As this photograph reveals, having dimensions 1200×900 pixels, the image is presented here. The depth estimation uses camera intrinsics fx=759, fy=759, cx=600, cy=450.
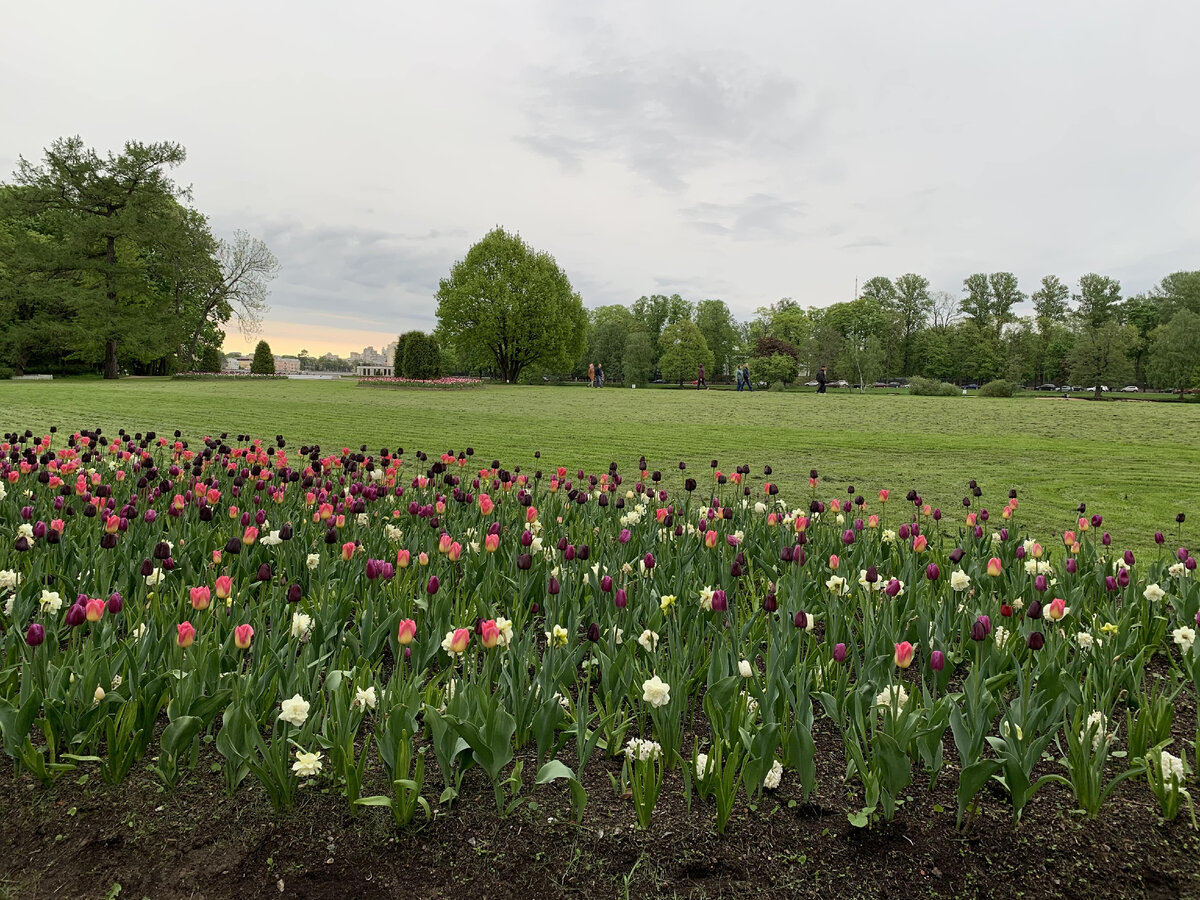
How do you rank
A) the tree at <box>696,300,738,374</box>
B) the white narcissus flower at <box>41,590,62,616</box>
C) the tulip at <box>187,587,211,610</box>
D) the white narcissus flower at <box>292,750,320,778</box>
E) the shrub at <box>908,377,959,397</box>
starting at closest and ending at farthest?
the white narcissus flower at <box>292,750,320,778</box>
the tulip at <box>187,587,211,610</box>
the white narcissus flower at <box>41,590,62,616</box>
the shrub at <box>908,377,959,397</box>
the tree at <box>696,300,738,374</box>

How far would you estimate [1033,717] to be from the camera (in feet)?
8.28

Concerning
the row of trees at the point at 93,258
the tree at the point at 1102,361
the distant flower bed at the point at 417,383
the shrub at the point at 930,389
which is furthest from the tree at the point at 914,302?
the row of trees at the point at 93,258

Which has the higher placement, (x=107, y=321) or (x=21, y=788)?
(x=107, y=321)

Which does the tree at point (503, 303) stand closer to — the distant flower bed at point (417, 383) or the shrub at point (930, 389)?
the distant flower bed at point (417, 383)

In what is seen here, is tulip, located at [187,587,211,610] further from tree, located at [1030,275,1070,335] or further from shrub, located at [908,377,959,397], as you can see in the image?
tree, located at [1030,275,1070,335]

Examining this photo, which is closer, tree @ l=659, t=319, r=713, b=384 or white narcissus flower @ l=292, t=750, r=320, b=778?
white narcissus flower @ l=292, t=750, r=320, b=778

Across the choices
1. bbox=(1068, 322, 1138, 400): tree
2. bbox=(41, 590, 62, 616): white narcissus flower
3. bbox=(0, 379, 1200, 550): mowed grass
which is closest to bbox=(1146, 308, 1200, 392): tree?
bbox=(1068, 322, 1138, 400): tree

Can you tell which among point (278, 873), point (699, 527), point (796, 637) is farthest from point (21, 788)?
point (699, 527)

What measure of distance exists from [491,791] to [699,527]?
237 cm

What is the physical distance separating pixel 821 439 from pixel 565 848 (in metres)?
13.5

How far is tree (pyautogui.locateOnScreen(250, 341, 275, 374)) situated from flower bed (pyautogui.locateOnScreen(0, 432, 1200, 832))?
70114 millimetres

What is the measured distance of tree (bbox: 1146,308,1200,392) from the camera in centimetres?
5478

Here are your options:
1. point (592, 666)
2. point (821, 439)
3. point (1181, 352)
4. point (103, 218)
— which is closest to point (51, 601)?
point (592, 666)

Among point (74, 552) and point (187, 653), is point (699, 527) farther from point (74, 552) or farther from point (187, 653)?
point (74, 552)
